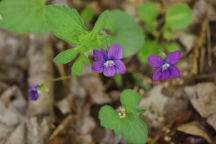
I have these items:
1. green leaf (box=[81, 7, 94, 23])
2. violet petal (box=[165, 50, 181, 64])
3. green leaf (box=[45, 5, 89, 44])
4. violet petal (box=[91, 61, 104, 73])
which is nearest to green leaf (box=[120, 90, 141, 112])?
violet petal (box=[91, 61, 104, 73])

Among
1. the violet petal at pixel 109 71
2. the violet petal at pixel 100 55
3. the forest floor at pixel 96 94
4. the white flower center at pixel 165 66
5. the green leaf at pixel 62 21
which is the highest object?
the green leaf at pixel 62 21

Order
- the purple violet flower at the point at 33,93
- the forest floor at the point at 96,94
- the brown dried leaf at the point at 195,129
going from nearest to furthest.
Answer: the brown dried leaf at the point at 195,129 → the purple violet flower at the point at 33,93 → the forest floor at the point at 96,94

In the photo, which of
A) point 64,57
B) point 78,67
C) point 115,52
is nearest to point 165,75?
point 115,52

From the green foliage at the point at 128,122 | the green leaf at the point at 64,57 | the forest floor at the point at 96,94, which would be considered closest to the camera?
the green leaf at the point at 64,57

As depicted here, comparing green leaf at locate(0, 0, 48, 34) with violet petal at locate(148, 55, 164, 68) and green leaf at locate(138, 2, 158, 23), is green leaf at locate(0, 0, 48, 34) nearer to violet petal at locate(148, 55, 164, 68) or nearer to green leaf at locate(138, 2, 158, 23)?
violet petal at locate(148, 55, 164, 68)

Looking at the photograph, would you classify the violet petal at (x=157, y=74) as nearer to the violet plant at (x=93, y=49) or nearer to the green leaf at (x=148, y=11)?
the violet plant at (x=93, y=49)

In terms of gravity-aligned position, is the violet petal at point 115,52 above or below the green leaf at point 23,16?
below

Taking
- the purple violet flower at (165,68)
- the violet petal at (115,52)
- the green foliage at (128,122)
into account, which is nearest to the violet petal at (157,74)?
the purple violet flower at (165,68)
